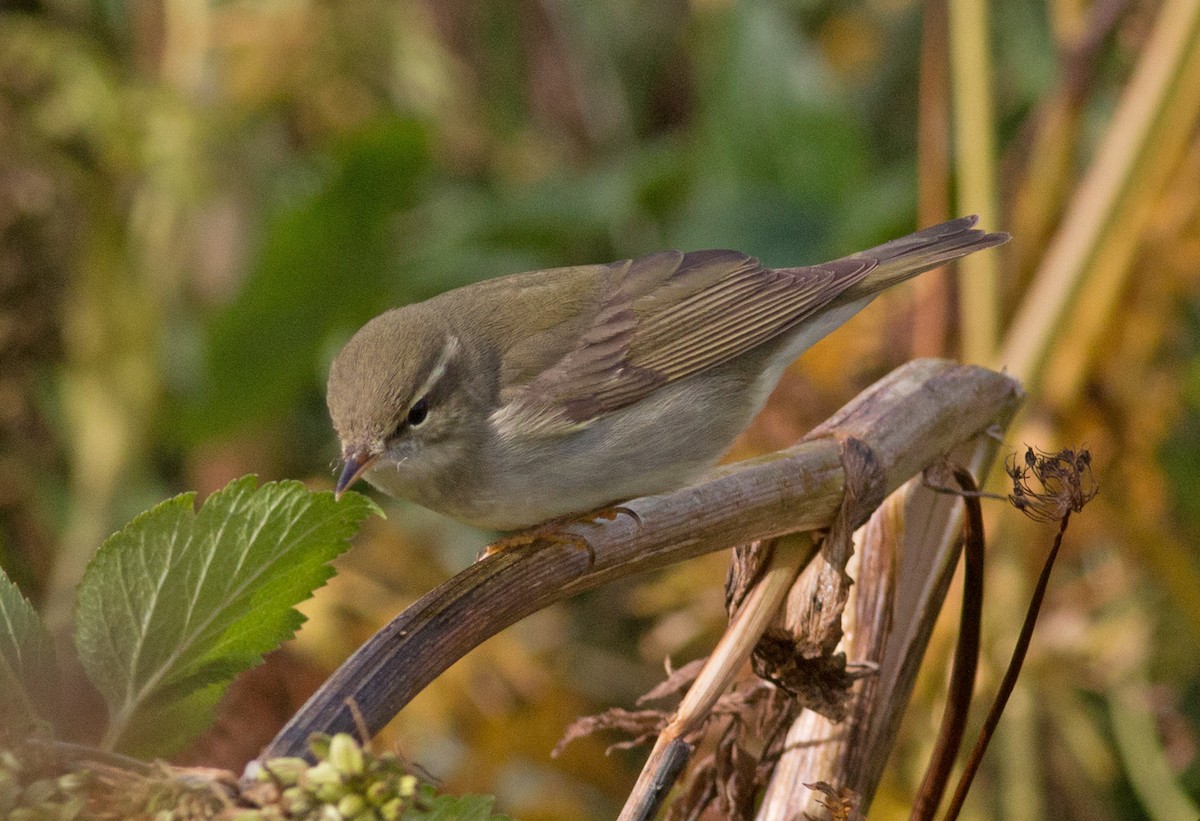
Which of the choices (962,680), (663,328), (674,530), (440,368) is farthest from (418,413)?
(962,680)

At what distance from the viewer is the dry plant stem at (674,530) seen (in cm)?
104

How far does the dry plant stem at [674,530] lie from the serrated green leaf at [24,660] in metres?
0.18

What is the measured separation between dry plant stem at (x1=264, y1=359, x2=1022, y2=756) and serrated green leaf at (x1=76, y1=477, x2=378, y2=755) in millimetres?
97

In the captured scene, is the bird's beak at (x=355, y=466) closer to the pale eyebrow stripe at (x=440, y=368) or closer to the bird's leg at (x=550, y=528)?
the pale eyebrow stripe at (x=440, y=368)

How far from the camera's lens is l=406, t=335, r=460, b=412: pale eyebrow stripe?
2082mm

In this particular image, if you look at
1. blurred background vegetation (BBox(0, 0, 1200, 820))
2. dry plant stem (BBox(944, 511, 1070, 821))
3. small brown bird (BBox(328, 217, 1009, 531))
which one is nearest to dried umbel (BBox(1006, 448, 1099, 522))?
dry plant stem (BBox(944, 511, 1070, 821))

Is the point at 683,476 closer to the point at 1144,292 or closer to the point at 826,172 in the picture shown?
the point at 1144,292

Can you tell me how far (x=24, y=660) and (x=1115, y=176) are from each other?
2412 millimetres

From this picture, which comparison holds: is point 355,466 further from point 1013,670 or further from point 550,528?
point 1013,670

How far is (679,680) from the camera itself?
146 centimetres

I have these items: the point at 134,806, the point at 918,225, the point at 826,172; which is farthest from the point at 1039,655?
the point at 134,806

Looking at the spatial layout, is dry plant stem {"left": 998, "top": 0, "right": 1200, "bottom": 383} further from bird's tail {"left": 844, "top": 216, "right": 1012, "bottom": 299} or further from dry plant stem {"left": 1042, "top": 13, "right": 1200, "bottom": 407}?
bird's tail {"left": 844, "top": 216, "right": 1012, "bottom": 299}

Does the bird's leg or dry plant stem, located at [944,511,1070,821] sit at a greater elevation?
the bird's leg

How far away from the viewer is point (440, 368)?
2.13 metres
